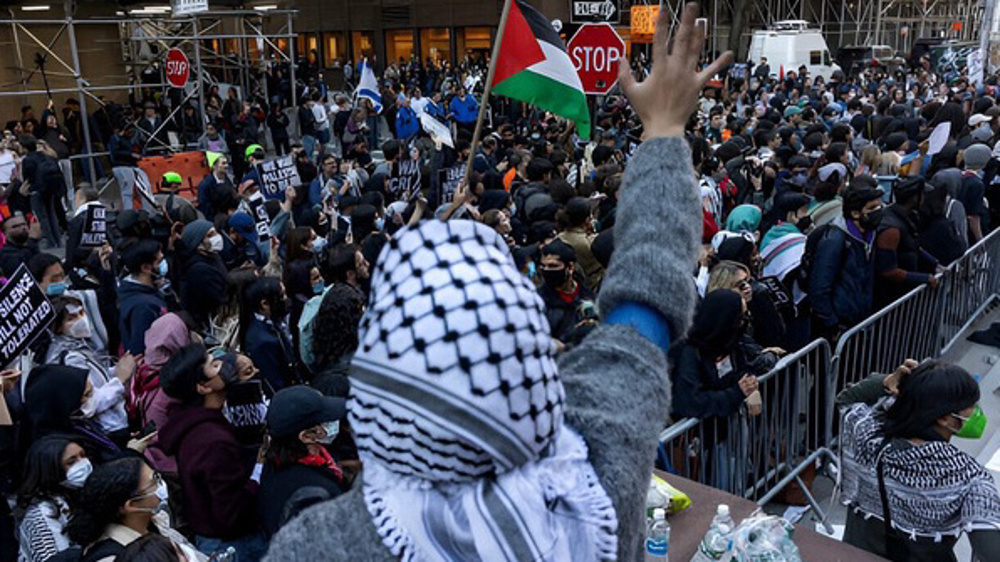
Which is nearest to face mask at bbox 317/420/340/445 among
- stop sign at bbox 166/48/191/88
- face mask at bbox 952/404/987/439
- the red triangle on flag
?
the red triangle on flag

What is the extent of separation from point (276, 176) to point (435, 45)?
27338 mm

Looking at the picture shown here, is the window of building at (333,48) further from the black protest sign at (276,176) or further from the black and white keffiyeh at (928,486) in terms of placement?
the black and white keffiyeh at (928,486)

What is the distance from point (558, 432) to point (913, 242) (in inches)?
271

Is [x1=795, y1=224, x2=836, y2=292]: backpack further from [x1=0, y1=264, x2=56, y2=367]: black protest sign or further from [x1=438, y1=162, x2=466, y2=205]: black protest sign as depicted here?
[x1=0, y1=264, x2=56, y2=367]: black protest sign

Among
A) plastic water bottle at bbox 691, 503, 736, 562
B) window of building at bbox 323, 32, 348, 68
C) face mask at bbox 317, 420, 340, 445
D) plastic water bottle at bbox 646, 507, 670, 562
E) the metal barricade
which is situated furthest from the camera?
window of building at bbox 323, 32, 348, 68

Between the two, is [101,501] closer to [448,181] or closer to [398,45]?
[448,181]

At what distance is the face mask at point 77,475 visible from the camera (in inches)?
150

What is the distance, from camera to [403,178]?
11188mm

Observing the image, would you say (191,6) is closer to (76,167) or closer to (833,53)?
(76,167)

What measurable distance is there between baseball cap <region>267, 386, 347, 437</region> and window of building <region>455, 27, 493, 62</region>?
31.4 metres

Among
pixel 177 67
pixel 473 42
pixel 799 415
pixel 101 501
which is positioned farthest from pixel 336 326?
pixel 473 42

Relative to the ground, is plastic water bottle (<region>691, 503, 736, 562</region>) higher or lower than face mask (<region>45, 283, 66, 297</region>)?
lower

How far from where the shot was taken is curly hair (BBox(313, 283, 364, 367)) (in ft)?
17.7

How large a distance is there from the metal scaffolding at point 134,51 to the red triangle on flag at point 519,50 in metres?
12.7
